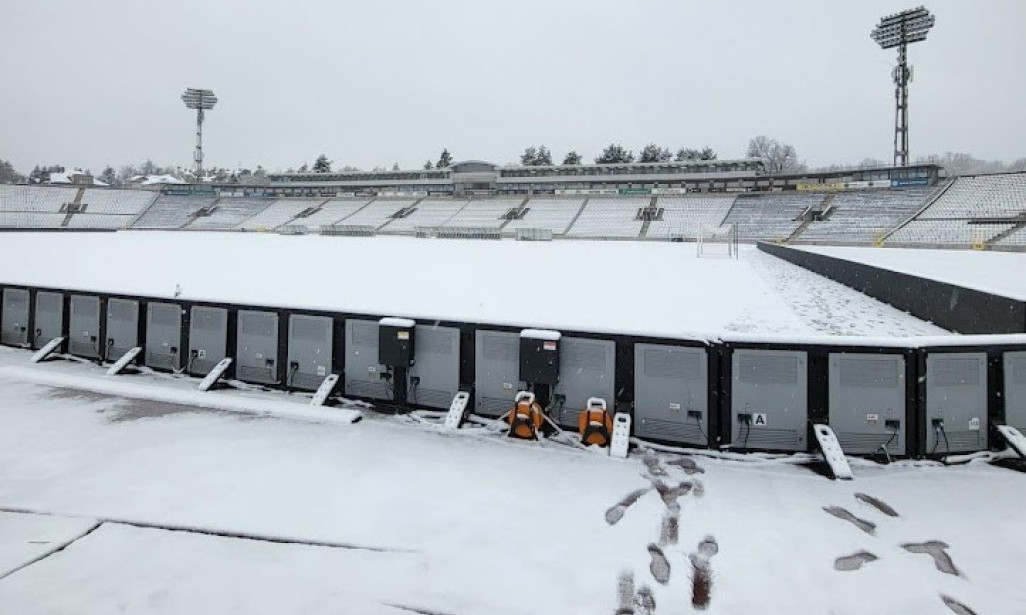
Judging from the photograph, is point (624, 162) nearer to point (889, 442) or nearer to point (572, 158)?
point (572, 158)

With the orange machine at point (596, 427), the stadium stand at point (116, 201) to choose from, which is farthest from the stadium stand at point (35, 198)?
the orange machine at point (596, 427)

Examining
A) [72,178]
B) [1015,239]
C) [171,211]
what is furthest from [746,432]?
[72,178]

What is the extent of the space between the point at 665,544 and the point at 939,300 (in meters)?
11.9

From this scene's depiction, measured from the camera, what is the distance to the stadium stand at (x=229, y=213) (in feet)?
241

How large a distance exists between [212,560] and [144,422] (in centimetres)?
351

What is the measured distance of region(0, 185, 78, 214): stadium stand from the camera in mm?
67438

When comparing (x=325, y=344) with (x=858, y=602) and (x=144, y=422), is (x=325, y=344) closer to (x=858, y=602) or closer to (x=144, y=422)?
(x=144, y=422)

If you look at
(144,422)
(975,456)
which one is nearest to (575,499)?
(975,456)

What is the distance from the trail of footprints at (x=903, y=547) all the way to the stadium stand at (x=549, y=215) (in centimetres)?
5823

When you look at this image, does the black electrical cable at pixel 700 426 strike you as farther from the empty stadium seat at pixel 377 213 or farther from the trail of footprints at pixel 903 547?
the empty stadium seat at pixel 377 213

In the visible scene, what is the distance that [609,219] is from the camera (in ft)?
210

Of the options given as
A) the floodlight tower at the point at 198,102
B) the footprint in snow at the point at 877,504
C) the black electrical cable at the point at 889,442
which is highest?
the floodlight tower at the point at 198,102

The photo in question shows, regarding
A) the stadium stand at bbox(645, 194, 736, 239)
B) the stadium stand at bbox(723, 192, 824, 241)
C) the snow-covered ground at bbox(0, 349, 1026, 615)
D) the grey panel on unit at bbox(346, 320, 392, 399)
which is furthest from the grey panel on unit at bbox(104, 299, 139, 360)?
the stadium stand at bbox(645, 194, 736, 239)

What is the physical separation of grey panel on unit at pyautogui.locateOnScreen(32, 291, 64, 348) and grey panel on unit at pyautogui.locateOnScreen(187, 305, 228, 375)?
123 inches
